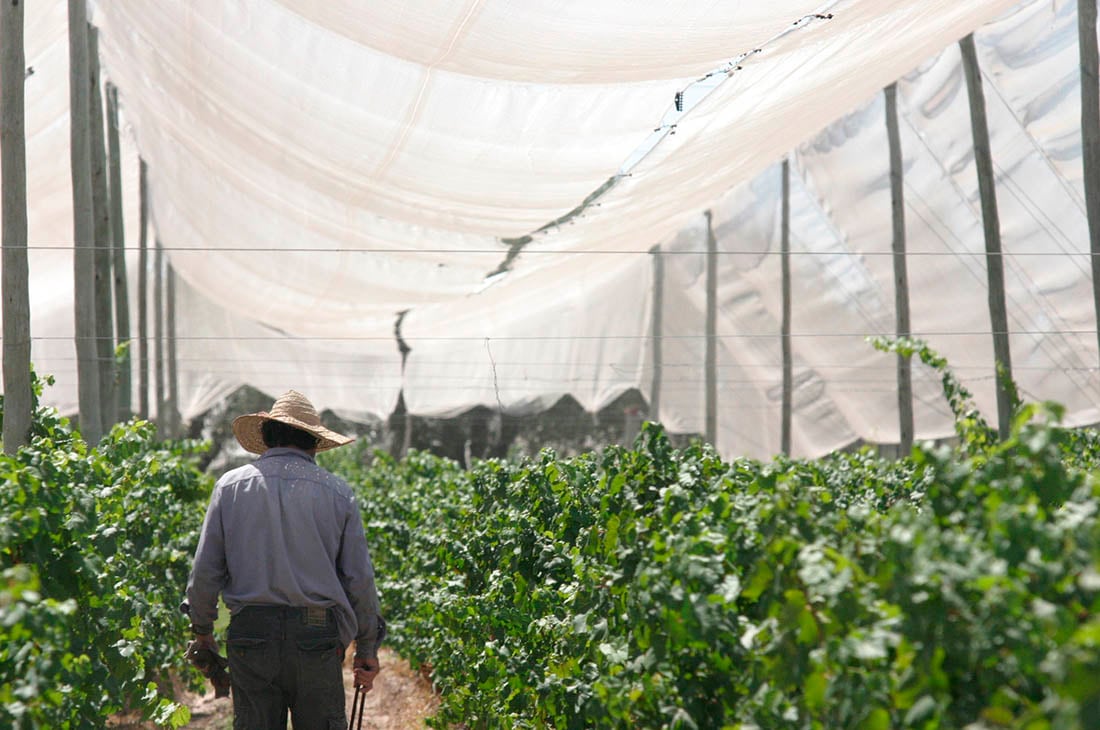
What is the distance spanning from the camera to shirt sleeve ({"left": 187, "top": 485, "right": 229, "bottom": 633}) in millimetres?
4230

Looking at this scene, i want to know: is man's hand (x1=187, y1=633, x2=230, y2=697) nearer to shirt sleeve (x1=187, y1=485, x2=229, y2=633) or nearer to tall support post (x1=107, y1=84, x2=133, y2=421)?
shirt sleeve (x1=187, y1=485, x2=229, y2=633)

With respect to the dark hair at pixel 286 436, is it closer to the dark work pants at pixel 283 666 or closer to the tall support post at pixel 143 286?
the dark work pants at pixel 283 666

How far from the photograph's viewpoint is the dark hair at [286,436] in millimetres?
4512

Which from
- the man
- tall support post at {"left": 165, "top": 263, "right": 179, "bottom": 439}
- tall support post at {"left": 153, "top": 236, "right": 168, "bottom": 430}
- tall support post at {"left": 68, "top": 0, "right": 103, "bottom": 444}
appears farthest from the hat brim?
tall support post at {"left": 165, "top": 263, "right": 179, "bottom": 439}

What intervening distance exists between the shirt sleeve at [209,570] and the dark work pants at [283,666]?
0.11 m

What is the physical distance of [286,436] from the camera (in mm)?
4520

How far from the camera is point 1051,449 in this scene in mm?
2361

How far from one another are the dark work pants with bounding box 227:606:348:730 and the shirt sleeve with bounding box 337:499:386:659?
0.40ft

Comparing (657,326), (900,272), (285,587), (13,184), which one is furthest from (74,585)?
(657,326)

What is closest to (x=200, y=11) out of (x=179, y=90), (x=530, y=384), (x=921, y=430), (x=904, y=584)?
(x=179, y=90)

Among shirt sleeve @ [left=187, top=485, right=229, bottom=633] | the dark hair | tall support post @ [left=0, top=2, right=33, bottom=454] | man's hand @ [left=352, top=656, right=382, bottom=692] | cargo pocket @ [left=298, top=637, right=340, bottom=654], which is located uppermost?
tall support post @ [left=0, top=2, right=33, bottom=454]

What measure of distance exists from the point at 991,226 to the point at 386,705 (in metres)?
6.56

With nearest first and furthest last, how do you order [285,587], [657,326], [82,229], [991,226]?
[285,587] → [82,229] → [991,226] → [657,326]

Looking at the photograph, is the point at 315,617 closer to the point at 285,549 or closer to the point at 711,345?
the point at 285,549
